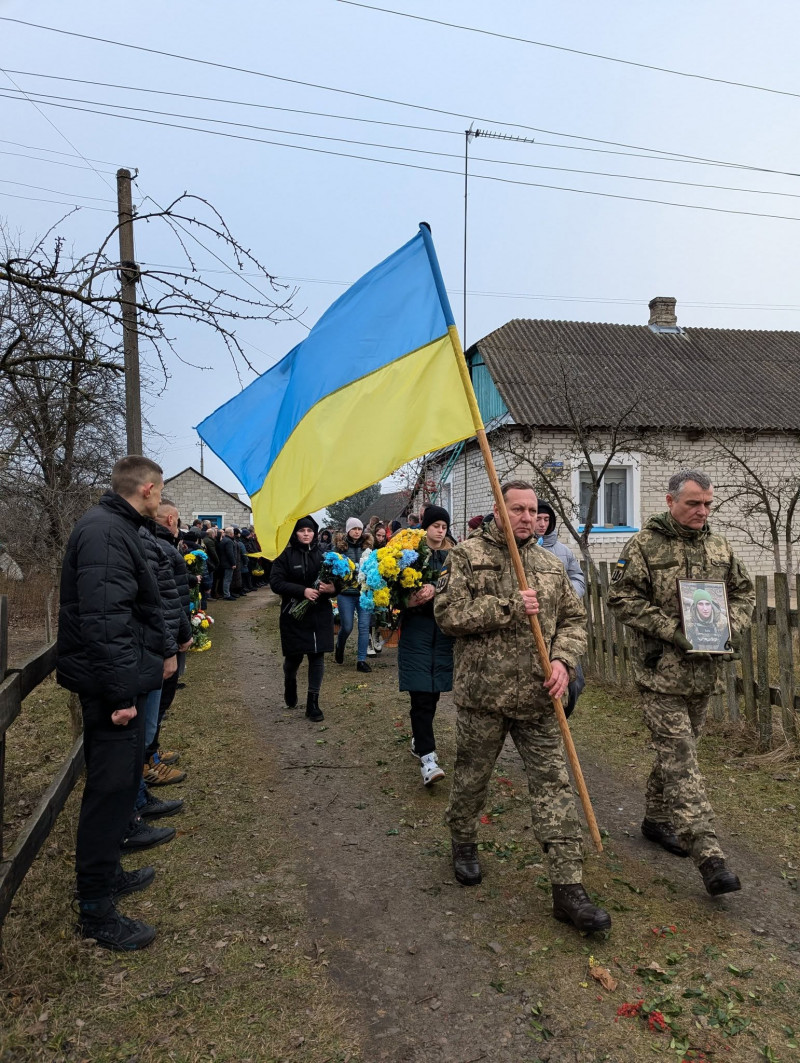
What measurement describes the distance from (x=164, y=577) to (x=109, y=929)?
2.38 m

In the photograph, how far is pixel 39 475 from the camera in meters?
13.1

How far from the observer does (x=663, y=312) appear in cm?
2481

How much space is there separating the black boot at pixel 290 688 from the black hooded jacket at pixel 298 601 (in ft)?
1.22

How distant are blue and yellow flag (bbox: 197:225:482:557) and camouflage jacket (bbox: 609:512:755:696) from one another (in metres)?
1.29

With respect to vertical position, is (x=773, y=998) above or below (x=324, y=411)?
below

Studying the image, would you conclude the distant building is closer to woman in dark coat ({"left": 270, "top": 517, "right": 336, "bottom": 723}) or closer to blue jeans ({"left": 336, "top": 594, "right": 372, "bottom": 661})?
blue jeans ({"left": 336, "top": 594, "right": 372, "bottom": 661})

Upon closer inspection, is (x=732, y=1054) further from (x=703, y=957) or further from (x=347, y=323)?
(x=347, y=323)

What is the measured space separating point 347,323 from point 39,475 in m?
10.7

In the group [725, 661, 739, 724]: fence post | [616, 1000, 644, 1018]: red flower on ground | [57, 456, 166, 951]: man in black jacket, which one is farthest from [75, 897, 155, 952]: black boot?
[725, 661, 739, 724]: fence post

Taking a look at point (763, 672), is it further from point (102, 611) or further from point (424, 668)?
point (102, 611)

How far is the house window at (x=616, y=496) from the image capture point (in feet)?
64.9

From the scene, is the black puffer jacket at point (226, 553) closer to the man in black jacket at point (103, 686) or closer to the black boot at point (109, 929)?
the man in black jacket at point (103, 686)

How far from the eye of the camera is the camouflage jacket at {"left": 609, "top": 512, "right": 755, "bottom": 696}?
4.01 meters

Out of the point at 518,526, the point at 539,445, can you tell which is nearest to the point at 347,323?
the point at 518,526
